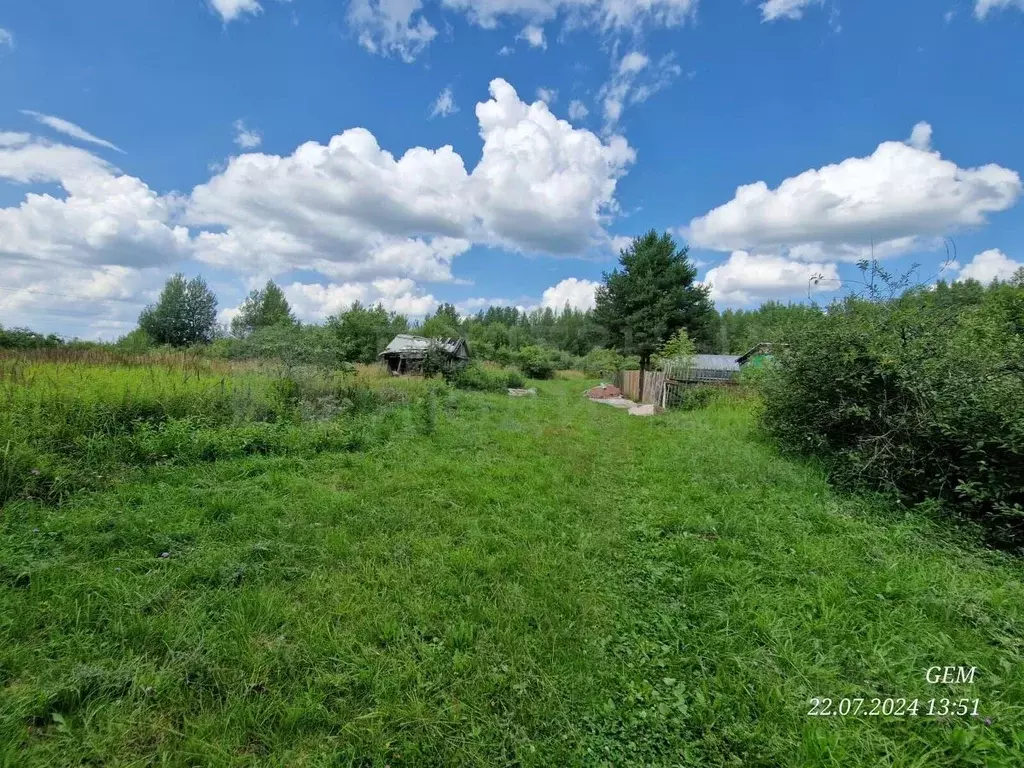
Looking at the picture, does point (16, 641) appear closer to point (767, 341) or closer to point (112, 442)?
point (112, 442)

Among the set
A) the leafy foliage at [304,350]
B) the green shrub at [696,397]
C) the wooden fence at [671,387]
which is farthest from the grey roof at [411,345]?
the green shrub at [696,397]

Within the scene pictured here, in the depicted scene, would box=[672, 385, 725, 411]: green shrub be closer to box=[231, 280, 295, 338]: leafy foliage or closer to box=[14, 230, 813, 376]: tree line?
box=[14, 230, 813, 376]: tree line

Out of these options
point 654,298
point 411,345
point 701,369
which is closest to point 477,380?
point 411,345

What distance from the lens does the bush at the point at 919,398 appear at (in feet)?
12.9

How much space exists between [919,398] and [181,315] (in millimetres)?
47558

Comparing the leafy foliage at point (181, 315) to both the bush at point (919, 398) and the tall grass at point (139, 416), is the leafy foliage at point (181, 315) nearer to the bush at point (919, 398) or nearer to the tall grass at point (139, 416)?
the tall grass at point (139, 416)

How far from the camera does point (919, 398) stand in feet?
15.9

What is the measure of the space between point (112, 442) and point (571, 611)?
218 inches

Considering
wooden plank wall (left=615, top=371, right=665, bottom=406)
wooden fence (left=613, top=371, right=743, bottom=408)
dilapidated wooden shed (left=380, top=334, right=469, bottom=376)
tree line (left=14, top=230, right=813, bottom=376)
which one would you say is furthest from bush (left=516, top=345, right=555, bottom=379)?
wooden fence (left=613, top=371, right=743, bottom=408)

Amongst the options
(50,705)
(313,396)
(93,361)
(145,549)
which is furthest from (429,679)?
(93,361)

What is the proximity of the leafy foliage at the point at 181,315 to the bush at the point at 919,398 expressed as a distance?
42324 millimetres

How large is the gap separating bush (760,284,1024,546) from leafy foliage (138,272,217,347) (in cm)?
4232

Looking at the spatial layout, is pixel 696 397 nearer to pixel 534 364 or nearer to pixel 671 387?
pixel 671 387

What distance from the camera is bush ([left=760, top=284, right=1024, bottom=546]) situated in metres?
3.94
